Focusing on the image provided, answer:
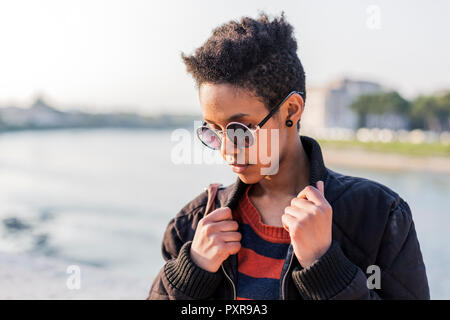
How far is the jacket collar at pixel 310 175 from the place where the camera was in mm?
1584

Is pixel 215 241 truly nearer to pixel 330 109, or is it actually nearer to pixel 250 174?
pixel 250 174

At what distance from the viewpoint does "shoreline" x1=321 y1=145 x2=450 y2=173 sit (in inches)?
1256

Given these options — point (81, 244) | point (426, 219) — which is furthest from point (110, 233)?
point (426, 219)

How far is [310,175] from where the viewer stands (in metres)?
1.59

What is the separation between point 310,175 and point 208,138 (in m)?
0.41

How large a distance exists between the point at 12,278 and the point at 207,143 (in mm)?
3363

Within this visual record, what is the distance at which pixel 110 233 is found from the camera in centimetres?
1156

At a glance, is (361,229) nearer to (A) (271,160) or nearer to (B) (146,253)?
Result: (A) (271,160)

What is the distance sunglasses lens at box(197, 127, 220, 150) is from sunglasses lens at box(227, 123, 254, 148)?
95 mm

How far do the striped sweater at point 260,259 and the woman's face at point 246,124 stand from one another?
7.3 inches

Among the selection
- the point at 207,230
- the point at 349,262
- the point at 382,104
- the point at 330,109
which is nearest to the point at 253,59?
the point at 207,230

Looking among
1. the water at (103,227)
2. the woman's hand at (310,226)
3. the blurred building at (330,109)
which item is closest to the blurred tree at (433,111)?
the blurred building at (330,109)

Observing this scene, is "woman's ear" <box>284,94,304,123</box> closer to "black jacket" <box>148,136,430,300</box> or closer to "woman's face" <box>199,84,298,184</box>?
"woman's face" <box>199,84,298,184</box>

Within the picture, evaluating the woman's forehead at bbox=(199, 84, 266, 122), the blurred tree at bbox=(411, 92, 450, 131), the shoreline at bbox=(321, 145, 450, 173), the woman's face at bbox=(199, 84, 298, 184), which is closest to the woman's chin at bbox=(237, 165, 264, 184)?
the woman's face at bbox=(199, 84, 298, 184)
